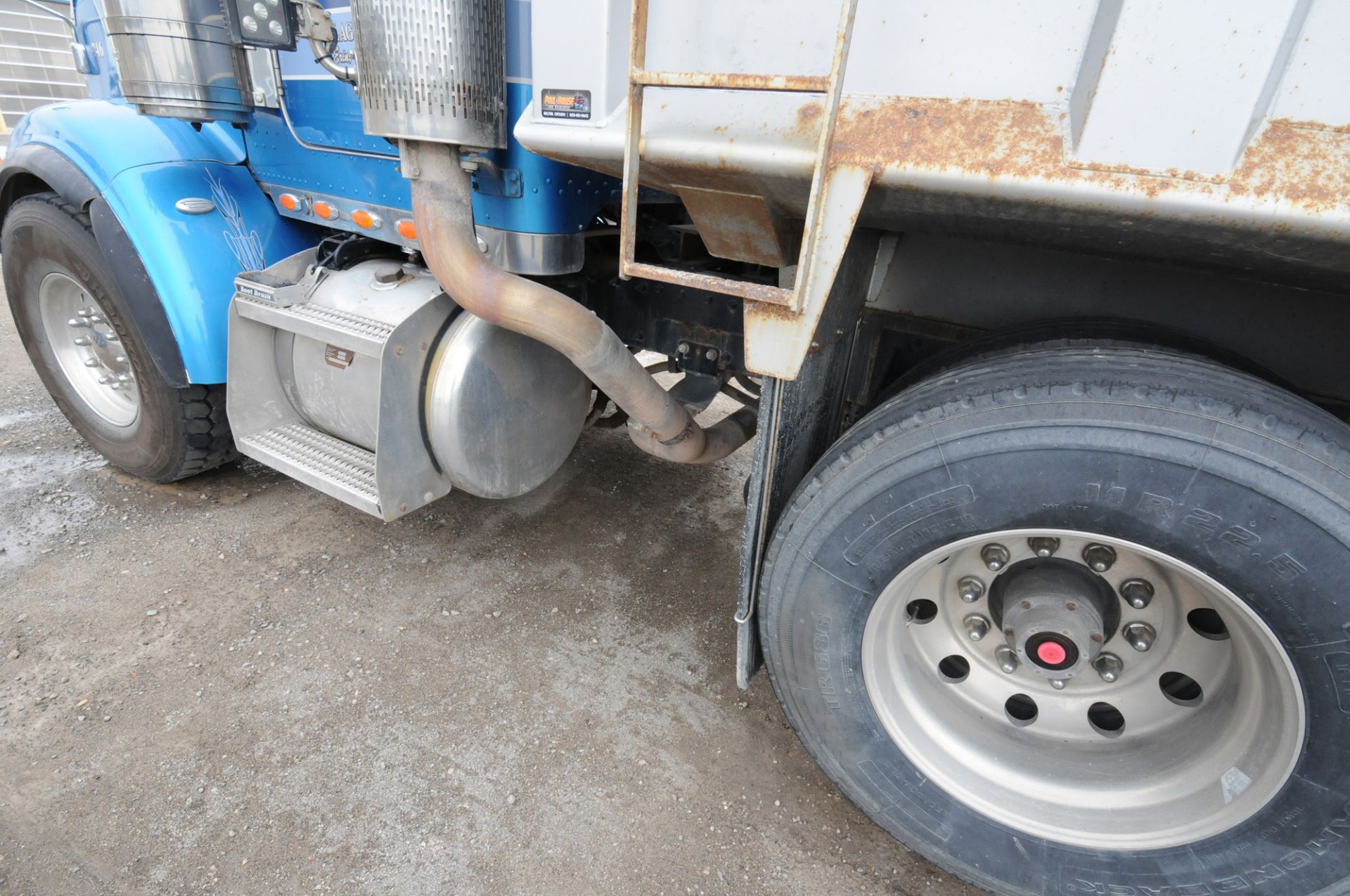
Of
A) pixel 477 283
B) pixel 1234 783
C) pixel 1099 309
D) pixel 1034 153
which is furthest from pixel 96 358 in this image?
pixel 1234 783

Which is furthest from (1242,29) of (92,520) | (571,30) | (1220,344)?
(92,520)

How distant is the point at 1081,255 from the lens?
167cm

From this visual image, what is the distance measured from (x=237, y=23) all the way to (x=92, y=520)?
2.18m

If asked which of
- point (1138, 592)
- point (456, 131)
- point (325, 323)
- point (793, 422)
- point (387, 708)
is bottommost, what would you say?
point (387, 708)

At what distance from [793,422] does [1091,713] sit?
1.01 meters

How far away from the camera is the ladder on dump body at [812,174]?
113 cm

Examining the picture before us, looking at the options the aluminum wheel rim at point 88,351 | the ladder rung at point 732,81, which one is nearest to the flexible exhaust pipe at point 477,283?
the ladder rung at point 732,81

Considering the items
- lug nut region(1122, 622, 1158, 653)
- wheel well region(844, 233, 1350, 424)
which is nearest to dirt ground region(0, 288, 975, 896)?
lug nut region(1122, 622, 1158, 653)

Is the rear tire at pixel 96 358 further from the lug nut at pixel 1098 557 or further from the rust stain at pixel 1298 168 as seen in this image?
the rust stain at pixel 1298 168

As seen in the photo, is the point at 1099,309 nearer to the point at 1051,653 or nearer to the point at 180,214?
the point at 1051,653

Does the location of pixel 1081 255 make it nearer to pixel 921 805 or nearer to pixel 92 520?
pixel 921 805

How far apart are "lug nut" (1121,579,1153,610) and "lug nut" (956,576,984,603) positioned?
297mm

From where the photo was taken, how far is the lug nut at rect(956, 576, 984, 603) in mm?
1686

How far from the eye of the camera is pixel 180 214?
254cm
